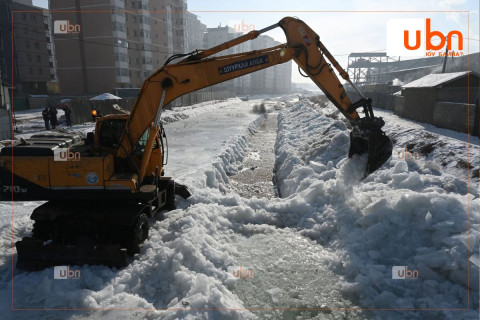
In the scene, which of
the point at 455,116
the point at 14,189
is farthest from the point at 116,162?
the point at 455,116

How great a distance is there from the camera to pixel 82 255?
248 inches

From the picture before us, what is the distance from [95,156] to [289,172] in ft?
26.0

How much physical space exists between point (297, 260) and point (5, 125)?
67.9 ft

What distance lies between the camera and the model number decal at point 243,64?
7.11 metres

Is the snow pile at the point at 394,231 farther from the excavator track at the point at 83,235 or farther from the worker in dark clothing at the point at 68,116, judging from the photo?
the worker in dark clothing at the point at 68,116

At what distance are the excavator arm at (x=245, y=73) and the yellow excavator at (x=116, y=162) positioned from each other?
2 centimetres

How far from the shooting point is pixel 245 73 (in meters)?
7.19

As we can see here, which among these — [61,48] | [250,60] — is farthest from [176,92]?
[61,48]

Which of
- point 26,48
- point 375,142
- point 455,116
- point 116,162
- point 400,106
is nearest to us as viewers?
point 116,162

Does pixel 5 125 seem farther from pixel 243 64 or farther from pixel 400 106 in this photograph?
pixel 400 106

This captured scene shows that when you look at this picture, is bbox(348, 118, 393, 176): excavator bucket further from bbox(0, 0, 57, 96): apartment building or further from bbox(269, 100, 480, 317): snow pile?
bbox(0, 0, 57, 96): apartment building

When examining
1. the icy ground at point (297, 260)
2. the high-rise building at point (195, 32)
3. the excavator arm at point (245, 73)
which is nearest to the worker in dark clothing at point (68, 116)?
the icy ground at point (297, 260)

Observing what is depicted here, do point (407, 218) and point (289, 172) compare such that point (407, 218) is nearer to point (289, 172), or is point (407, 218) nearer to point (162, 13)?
point (289, 172)

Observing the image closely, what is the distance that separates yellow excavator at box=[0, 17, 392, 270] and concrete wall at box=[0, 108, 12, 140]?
15394 mm
